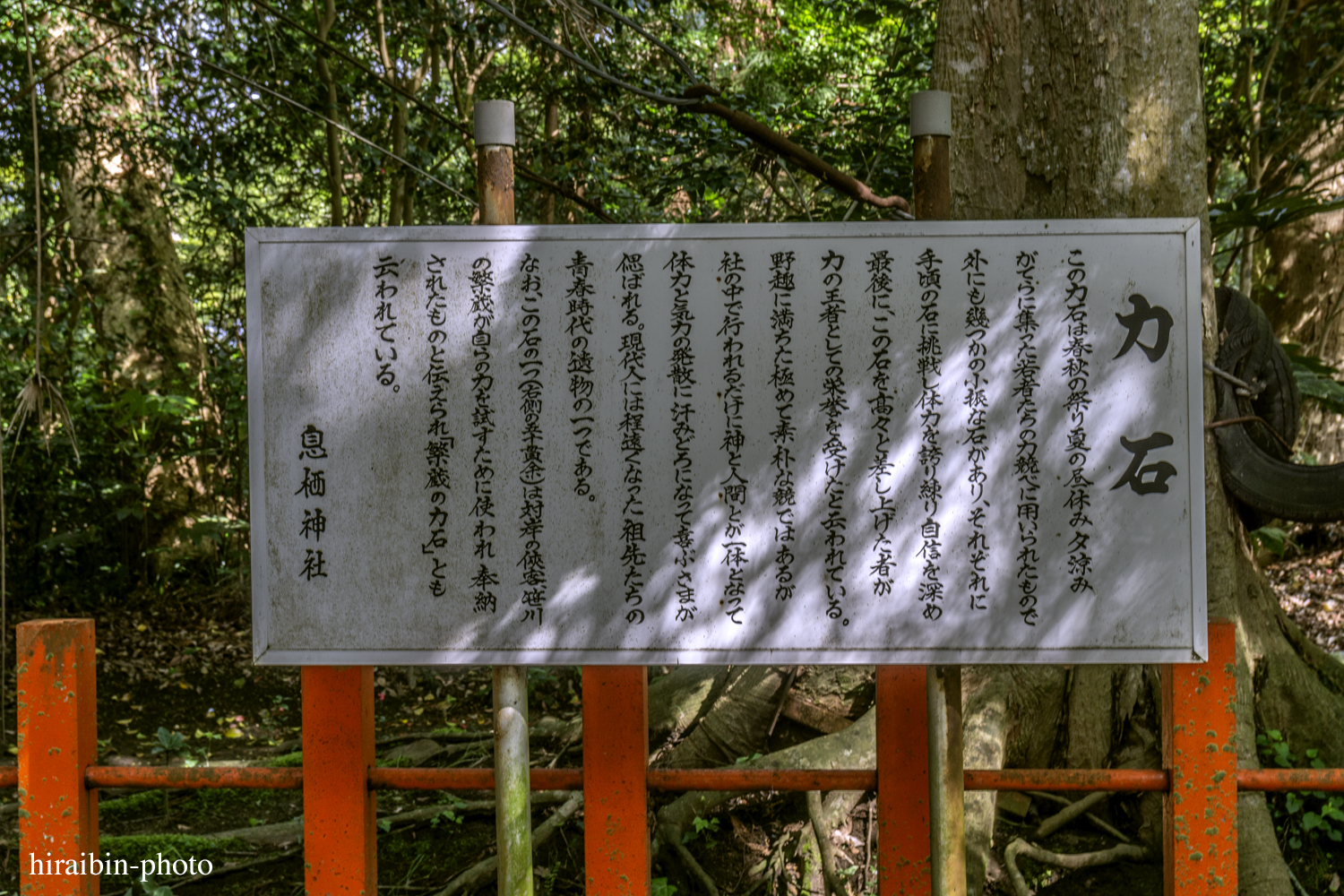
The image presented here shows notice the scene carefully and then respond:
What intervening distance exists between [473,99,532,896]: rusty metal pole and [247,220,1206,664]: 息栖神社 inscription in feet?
0.35

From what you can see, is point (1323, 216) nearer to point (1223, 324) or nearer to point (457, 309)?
point (1223, 324)

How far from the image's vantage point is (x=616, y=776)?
2.10 m

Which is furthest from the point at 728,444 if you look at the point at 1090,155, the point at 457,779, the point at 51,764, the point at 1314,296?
the point at 1314,296

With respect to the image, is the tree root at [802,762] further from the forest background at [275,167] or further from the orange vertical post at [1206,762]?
the forest background at [275,167]

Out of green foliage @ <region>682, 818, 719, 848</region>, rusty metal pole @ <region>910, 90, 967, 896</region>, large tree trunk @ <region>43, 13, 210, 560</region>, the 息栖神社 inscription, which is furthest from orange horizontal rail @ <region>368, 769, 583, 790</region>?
large tree trunk @ <region>43, 13, 210, 560</region>

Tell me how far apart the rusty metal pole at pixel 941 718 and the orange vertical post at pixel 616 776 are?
0.68 meters

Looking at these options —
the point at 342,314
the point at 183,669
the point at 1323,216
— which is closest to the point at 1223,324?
the point at 342,314

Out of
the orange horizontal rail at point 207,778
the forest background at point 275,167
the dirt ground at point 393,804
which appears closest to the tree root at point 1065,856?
the dirt ground at point 393,804

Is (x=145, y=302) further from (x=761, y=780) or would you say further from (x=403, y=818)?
(x=761, y=780)

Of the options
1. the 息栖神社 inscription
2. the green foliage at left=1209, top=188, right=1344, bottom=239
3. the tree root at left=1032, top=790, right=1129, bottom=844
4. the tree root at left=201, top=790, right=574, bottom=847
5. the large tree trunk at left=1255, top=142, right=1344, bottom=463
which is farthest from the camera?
the large tree trunk at left=1255, top=142, right=1344, bottom=463

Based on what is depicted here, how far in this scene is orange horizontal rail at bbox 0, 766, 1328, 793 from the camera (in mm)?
2025

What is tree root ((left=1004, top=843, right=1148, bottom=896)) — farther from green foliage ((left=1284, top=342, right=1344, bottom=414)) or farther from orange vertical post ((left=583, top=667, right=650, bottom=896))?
green foliage ((left=1284, top=342, right=1344, bottom=414))

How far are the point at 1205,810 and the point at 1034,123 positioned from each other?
2.00 m

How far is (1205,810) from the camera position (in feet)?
6.70
